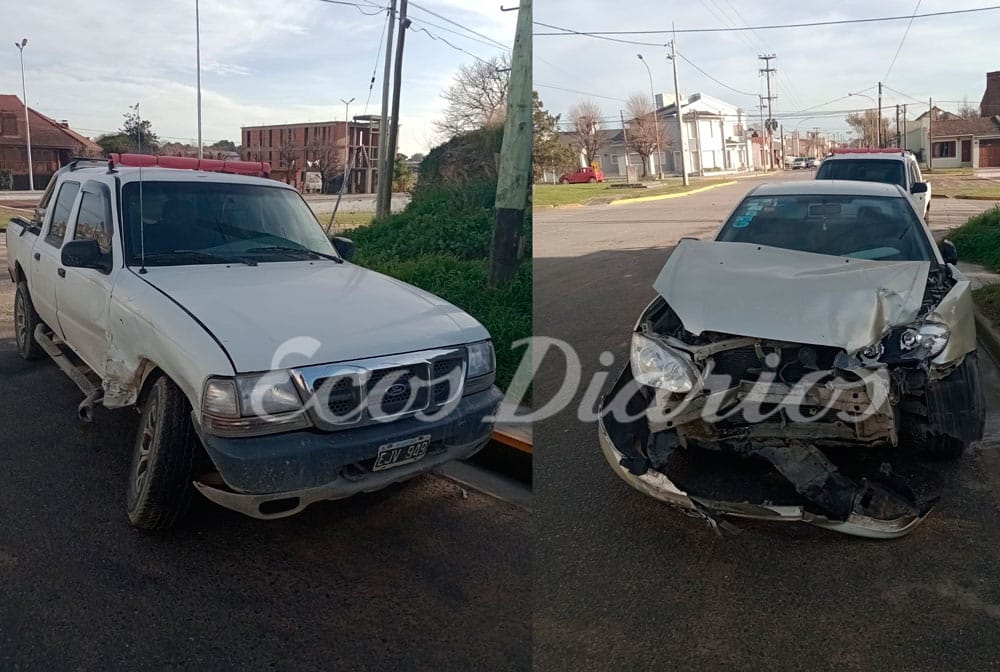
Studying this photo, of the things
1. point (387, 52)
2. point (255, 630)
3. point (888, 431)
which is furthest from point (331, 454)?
point (387, 52)

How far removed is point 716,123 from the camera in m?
75.4

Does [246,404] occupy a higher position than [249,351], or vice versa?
[249,351]

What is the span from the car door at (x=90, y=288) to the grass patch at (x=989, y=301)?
7.06 m

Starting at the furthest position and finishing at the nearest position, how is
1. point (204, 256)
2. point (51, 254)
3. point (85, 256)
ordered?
1. point (51, 254)
2. point (204, 256)
3. point (85, 256)

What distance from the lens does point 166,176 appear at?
5070mm

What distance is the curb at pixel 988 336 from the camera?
660 cm

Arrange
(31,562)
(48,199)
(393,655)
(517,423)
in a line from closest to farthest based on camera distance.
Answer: (393,655)
(31,562)
(517,423)
(48,199)

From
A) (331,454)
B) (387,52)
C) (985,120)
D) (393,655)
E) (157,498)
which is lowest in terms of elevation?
(393,655)

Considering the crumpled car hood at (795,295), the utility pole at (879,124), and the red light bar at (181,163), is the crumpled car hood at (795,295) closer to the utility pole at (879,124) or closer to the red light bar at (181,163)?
the red light bar at (181,163)

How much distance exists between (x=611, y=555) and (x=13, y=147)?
34.1 m

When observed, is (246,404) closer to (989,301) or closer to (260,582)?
(260,582)

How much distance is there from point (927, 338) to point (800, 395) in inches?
33.5

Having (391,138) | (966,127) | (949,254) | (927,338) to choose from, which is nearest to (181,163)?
(927,338)

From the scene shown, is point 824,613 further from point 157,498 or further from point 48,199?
point 48,199
